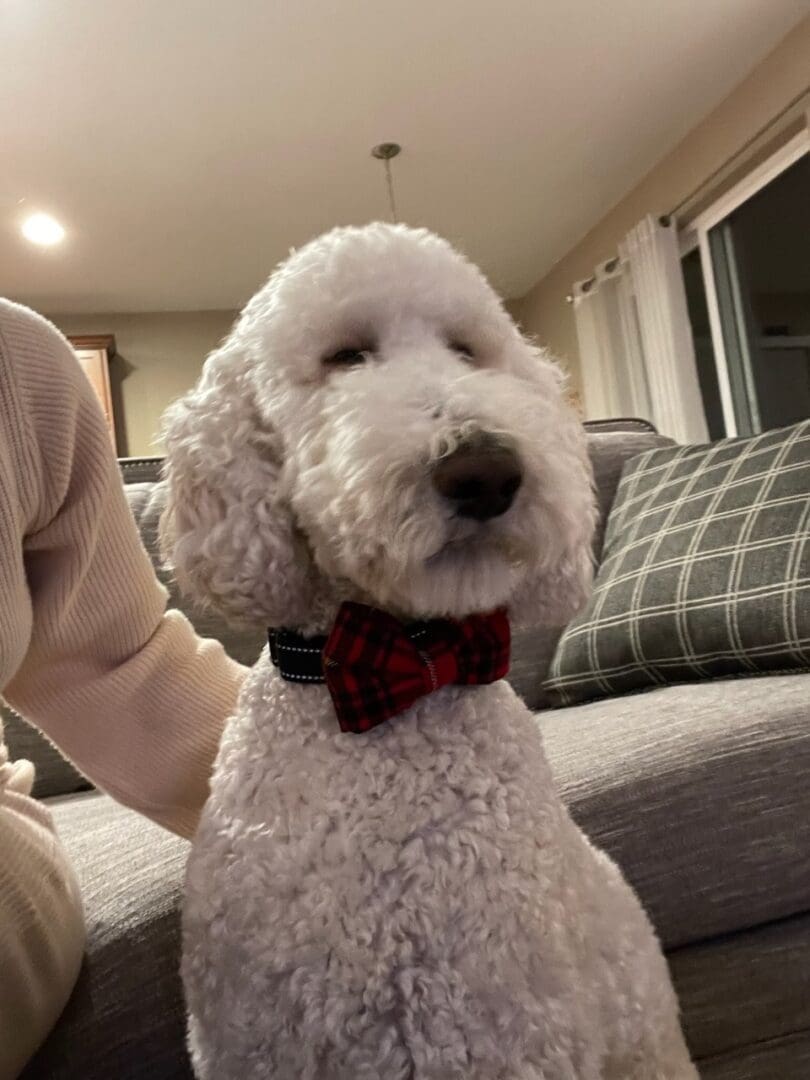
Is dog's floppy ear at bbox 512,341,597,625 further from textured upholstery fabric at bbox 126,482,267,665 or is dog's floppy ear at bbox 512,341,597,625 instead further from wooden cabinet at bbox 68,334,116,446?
wooden cabinet at bbox 68,334,116,446

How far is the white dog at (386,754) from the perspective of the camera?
0.53m

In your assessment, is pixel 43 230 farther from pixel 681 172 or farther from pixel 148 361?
pixel 681 172

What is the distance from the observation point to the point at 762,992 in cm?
87

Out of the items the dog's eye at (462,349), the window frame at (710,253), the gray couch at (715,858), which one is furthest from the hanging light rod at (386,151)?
the dog's eye at (462,349)

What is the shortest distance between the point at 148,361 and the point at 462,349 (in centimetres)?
454

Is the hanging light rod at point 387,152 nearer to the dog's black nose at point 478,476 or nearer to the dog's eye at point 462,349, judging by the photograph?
the dog's eye at point 462,349

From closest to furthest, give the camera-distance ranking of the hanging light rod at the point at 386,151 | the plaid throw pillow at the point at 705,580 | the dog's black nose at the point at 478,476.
Answer: the dog's black nose at the point at 478,476 < the plaid throw pillow at the point at 705,580 < the hanging light rod at the point at 386,151

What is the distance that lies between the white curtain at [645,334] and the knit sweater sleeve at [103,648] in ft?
10.8

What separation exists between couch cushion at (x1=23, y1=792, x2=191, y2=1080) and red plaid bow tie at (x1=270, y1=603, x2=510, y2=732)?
25 centimetres

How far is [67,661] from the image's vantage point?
758mm

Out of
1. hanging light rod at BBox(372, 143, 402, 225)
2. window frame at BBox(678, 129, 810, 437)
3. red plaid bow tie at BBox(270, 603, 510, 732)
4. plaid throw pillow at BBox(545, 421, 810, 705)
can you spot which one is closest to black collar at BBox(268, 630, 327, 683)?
red plaid bow tie at BBox(270, 603, 510, 732)

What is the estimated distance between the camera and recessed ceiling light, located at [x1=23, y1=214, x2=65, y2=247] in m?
3.54

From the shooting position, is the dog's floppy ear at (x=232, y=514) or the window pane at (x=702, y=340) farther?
the window pane at (x=702, y=340)

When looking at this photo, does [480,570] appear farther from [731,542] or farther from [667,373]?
[667,373]
